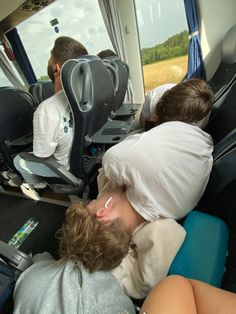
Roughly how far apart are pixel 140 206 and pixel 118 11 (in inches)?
109

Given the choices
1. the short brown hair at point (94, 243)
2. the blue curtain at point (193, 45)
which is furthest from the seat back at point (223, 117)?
the blue curtain at point (193, 45)

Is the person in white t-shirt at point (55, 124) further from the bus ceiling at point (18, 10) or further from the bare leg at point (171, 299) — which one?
the bus ceiling at point (18, 10)

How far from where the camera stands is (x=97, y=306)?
0.59 metres

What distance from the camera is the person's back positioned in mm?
590

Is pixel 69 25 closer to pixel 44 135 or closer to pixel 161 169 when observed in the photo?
pixel 44 135

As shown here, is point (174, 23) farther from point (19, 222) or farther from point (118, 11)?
point (19, 222)

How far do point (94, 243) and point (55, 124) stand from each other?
78cm

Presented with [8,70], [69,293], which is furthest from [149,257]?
[8,70]

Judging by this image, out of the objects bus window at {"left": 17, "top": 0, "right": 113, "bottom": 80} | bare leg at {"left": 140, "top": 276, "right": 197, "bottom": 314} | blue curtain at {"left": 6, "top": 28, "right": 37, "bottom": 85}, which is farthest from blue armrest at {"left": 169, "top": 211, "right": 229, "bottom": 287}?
blue curtain at {"left": 6, "top": 28, "right": 37, "bottom": 85}

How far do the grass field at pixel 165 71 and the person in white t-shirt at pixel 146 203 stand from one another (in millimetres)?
2263

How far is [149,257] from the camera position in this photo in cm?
69

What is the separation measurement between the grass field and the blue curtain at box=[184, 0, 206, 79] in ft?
0.86

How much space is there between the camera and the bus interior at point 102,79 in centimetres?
107

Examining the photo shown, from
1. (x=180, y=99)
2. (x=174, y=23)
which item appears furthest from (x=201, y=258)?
(x=174, y=23)
